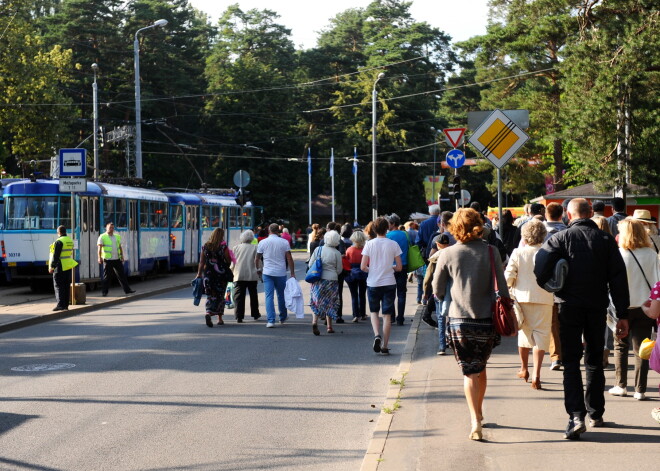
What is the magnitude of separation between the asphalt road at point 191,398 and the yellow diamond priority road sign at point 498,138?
9.34 feet

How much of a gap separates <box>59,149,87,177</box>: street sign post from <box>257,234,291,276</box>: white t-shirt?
5415 mm

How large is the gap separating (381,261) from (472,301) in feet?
17.3

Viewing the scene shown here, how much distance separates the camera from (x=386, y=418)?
8562mm

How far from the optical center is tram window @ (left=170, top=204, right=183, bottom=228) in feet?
119

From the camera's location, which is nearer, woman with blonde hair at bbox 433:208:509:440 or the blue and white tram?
woman with blonde hair at bbox 433:208:509:440

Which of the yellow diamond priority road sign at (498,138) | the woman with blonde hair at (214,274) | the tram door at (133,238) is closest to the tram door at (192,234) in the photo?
the tram door at (133,238)

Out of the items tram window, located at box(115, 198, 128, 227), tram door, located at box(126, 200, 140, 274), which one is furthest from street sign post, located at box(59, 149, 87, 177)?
tram door, located at box(126, 200, 140, 274)

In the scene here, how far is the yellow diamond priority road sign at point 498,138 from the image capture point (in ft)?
40.3

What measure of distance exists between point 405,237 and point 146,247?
56.6ft

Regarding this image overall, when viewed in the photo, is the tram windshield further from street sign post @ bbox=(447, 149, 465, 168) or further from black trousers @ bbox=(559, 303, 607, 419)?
black trousers @ bbox=(559, 303, 607, 419)

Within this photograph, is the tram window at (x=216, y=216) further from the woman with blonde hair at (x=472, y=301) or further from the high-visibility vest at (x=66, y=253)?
the woman with blonde hair at (x=472, y=301)

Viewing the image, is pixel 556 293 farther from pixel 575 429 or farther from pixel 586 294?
pixel 575 429

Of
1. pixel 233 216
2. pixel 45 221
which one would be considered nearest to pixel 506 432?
pixel 45 221

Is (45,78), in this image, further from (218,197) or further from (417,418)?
(417,418)
